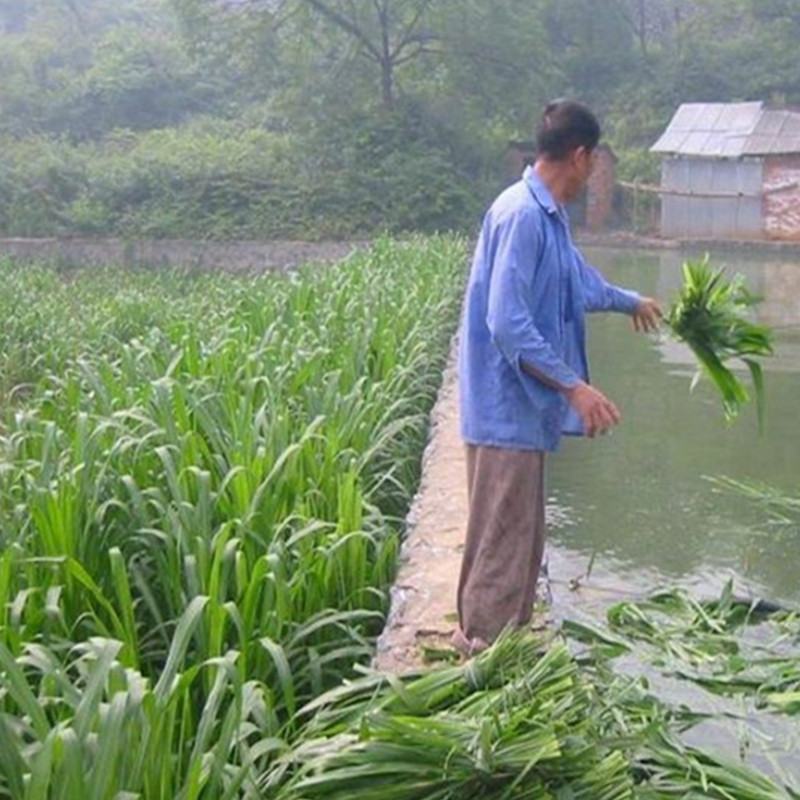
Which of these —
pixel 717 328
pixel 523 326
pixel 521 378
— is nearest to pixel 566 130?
pixel 523 326

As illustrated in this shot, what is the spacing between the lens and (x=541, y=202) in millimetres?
3549

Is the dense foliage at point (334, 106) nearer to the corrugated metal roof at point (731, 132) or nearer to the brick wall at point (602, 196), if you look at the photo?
the brick wall at point (602, 196)

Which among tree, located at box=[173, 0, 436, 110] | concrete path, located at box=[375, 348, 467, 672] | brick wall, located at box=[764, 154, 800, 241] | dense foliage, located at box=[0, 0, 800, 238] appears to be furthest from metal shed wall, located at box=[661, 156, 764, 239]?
concrete path, located at box=[375, 348, 467, 672]

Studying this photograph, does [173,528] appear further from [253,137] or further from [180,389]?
[253,137]

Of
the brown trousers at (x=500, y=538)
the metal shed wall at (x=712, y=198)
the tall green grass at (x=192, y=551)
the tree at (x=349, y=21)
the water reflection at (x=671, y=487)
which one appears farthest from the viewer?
the tree at (x=349, y=21)

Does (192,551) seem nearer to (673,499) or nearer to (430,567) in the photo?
(430,567)

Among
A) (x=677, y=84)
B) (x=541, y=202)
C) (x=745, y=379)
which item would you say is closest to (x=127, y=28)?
(x=677, y=84)

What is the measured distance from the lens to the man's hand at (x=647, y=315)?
13.1 feet

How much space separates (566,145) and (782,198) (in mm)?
23766

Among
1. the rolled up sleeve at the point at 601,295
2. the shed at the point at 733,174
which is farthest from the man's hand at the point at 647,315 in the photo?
the shed at the point at 733,174

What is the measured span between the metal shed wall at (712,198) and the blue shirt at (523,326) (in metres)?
23.8

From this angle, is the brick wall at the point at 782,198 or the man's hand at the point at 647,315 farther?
the brick wall at the point at 782,198

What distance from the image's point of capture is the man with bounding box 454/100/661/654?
3490 mm

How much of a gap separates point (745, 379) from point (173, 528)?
7083mm
